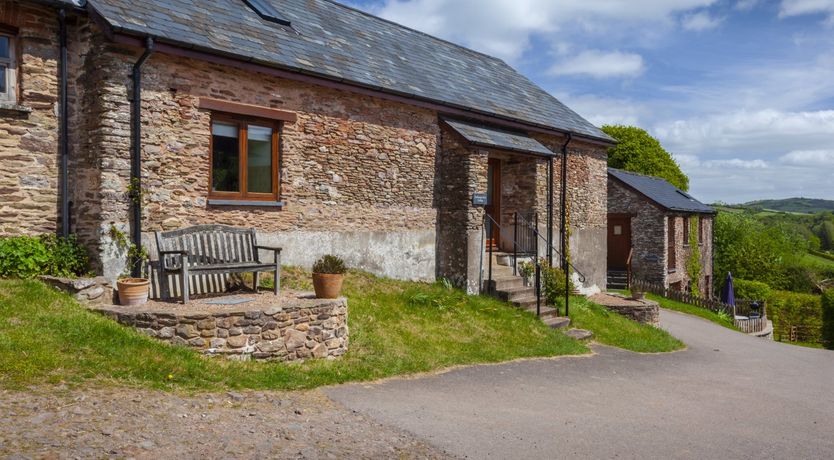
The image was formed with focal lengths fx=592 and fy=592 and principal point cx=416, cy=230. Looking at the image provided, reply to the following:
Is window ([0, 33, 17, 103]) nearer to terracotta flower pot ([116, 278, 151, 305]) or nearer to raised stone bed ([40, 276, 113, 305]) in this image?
raised stone bed ([40, 276, 113, 305])

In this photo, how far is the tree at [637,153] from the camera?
35844 millimetres

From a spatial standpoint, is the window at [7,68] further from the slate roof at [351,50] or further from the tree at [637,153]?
the tree at [637,153]

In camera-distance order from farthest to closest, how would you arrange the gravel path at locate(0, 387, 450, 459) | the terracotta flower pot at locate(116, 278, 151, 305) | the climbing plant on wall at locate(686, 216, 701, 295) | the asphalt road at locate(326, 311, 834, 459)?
1. the climbing plant on wall at locate(686, 216, 701, 295)
2. the terracotta flower pot at locate(116, 278, 151, 305)
3. the asphalt road at locate(326, 311, 834, 459)
4. the gravel path at locate(0, 387, 450, 459)

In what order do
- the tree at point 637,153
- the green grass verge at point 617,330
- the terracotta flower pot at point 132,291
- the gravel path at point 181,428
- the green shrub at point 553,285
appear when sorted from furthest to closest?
the tree at point 637,153
the green shrub at point 553,285
the green grass verge at point 617,330
the terracotta flower pot at point 132,291
the gravel path at point 181,428

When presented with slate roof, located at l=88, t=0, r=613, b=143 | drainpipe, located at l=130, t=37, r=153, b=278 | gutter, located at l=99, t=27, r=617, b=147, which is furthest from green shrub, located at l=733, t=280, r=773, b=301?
drainpipe, located at l=130, t=37, r=153, b=278

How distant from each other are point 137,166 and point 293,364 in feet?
12.5

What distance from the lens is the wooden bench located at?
324 inches

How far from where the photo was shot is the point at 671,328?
17562 millimetres

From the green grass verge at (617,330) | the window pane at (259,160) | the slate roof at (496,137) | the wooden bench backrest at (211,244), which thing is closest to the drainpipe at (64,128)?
the wooden bench backrest at (211,244)

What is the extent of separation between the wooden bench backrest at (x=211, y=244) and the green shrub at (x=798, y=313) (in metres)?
28.6

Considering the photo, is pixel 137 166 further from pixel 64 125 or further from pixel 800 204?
pixel 800 204

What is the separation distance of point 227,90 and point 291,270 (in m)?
3.21

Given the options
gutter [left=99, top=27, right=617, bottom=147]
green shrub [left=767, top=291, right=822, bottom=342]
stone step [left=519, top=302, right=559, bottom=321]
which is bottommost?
green shrub [left=767, top=291, right=822, bottom=342]

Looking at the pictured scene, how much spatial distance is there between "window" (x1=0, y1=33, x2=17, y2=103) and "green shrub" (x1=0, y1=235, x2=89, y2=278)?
2.00m
